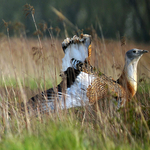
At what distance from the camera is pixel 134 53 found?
3.24m

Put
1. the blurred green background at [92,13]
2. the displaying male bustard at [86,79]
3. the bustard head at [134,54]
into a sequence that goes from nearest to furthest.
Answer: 1. the displaying male bustard at [86,79]
2. the bustard head at [134,54]
3. the blurred green background at [92,13]

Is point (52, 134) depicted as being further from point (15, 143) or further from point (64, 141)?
point (15, 143)

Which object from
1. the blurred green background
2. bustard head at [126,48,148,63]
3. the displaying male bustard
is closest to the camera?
the displaying male bustard

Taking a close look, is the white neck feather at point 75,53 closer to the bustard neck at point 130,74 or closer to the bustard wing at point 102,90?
the bustard wing at point 102,90

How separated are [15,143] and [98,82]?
65.0 inches

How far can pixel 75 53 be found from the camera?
3.40 m

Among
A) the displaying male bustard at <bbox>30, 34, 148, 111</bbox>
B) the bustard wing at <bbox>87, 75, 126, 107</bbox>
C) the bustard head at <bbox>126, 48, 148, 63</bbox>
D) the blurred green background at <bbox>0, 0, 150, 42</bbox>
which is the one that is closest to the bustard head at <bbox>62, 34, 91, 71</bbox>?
the displaying male bustard at <bbox>30, 34, 148, 111</bbox>

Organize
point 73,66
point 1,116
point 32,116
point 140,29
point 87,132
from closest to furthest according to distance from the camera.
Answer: point 87,132
point 32,116
point 1,116
point 73,66
point 140,29

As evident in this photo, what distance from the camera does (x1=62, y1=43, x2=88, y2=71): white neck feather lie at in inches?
131

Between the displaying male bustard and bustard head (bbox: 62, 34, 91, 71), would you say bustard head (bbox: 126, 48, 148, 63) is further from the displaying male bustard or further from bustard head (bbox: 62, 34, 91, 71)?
bustard head (bbox: 62, 34, 91, 71)

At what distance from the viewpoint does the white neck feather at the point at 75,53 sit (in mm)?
3329

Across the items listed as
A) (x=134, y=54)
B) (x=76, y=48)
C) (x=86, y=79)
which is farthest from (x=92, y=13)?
(x=86, y=79)

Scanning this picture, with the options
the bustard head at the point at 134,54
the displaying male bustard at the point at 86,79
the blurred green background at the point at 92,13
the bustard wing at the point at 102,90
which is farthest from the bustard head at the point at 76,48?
the blurred green background at the point at 92,13

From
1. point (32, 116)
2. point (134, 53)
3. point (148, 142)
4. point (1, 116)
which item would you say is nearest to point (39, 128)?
point (32, 116)
